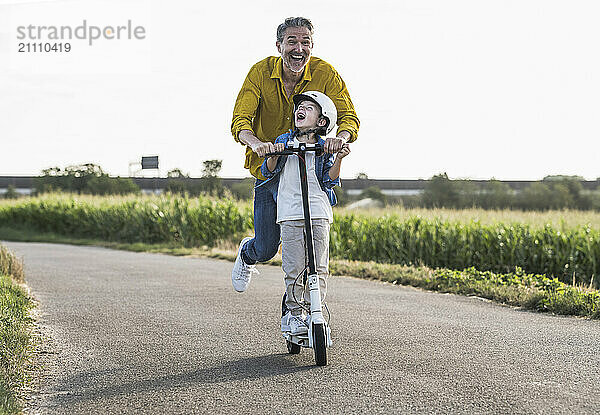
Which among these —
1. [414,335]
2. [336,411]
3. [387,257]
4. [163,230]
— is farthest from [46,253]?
[336,411]

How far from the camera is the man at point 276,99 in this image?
5426 millimetres

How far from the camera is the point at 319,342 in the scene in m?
5.11

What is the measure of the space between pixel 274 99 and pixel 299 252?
3.49ft

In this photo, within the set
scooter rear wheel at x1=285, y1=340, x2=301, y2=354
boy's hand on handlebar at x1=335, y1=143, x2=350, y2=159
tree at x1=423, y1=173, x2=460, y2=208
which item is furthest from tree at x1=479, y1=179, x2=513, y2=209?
boy's hand on handlebar at x1=335, y1=143, x2=350, y2=159

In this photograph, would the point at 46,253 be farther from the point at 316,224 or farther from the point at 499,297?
the point at 316,224

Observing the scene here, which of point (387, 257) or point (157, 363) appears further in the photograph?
point (387, 257)

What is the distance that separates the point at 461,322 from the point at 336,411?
10.8 feet

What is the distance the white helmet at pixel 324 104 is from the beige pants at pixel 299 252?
61 cm

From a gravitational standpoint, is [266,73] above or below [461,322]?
above

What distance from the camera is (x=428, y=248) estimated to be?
16484 mm

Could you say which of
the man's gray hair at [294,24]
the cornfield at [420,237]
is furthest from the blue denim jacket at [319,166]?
the cornfield at [420,237]

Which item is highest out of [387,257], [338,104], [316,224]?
[338,104]

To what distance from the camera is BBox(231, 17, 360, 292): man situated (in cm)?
543

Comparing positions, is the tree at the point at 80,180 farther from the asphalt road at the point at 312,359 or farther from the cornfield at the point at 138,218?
the asphalt road at the point at 312,359
